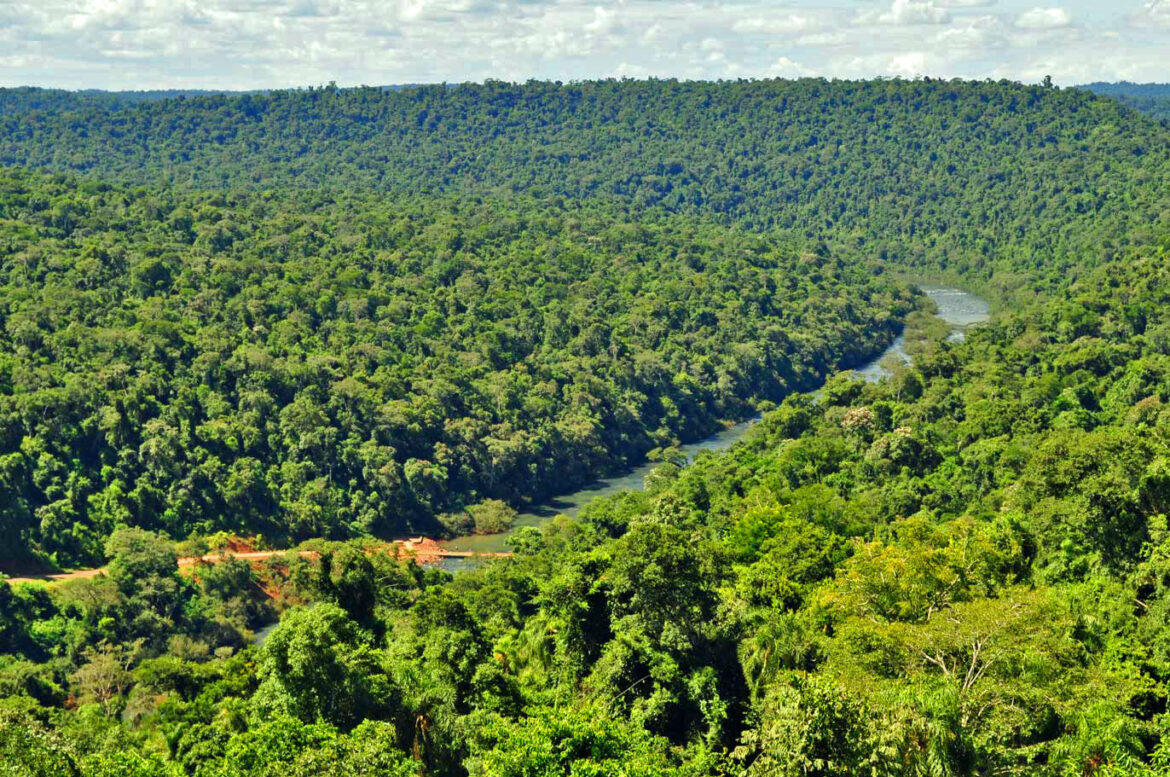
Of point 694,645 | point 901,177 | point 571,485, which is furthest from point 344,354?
point 901,177

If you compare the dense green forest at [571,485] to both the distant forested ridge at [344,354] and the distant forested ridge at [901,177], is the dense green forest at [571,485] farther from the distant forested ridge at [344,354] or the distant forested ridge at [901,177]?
the distant forested ridge at [901,177]

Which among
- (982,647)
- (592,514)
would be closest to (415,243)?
(592,514)

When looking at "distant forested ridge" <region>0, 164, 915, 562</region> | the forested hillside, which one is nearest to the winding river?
"distant forested ridge" <region>0, 164, 915, 562</region>

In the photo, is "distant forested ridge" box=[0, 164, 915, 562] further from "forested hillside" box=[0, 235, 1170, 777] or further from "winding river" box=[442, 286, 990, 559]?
"forested hillside" box=[0, 235, 1170, 777]

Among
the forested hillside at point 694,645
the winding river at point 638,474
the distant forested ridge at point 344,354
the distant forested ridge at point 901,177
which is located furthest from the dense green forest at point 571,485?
the distant forested ridge at point 901,177

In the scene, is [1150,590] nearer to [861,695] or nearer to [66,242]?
[861,695]
